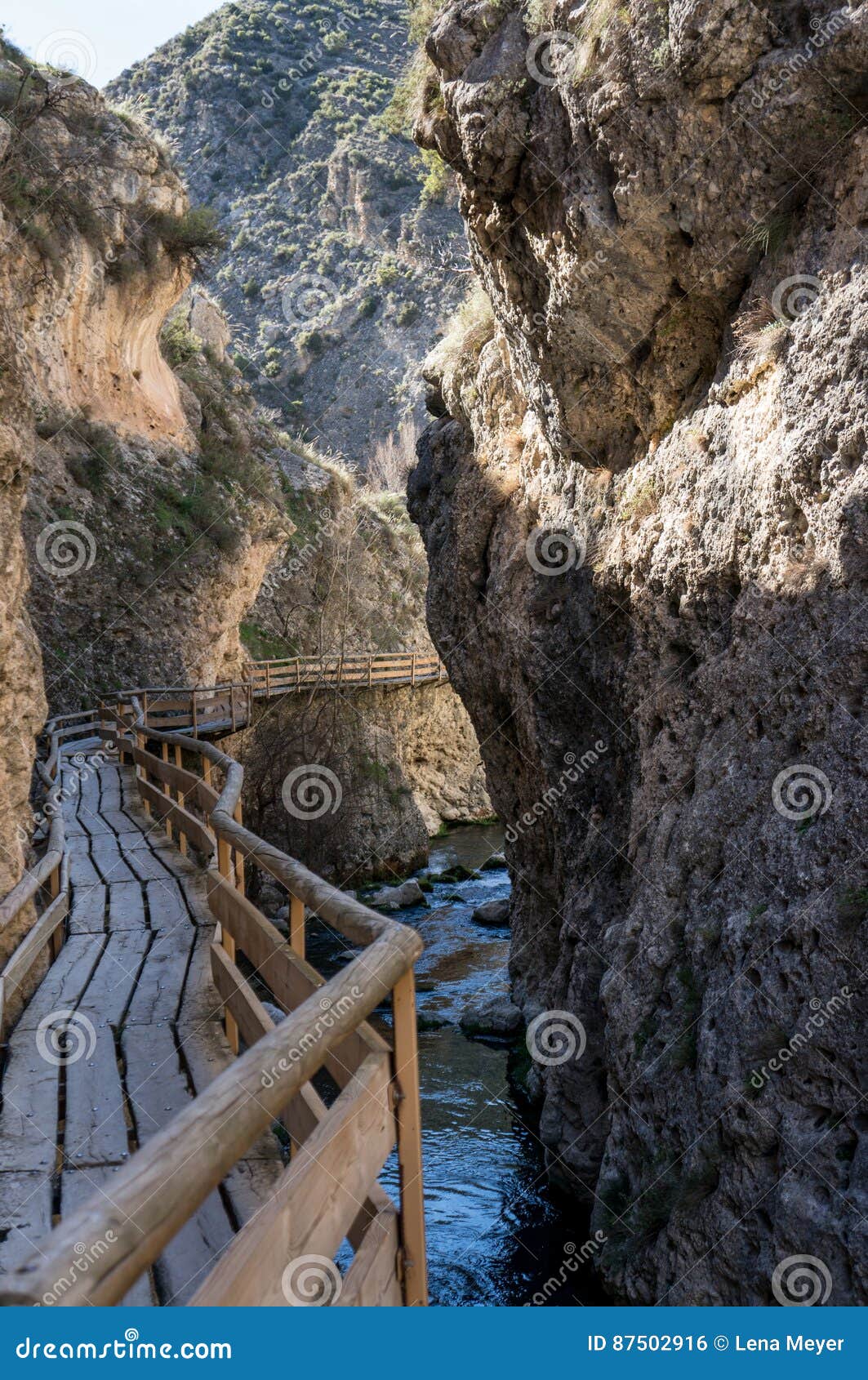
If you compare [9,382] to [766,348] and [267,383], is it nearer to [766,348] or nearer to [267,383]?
[766,348]

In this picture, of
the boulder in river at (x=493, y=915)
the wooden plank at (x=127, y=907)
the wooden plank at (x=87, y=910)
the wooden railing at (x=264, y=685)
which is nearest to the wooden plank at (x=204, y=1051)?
the wooden plank at (x=127, y=907)

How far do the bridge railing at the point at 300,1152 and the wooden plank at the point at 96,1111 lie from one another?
0.61 meters

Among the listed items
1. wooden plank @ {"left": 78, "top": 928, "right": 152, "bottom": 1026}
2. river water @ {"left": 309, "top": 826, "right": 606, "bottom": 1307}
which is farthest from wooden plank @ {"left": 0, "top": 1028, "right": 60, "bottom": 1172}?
river water @ {"left": 309, "top": 826, "right": 606, "bottom": 1307}

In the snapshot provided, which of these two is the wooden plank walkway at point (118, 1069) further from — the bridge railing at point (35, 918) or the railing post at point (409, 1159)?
the railing post at point (409, 1159)

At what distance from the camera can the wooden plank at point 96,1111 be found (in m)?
3.83

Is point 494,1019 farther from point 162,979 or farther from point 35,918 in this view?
point 162,979

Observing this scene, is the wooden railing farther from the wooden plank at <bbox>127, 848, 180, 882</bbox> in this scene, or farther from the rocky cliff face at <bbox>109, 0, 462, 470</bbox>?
the rocky cliff face at <bbox>109, 0, 462, 470</bbox>

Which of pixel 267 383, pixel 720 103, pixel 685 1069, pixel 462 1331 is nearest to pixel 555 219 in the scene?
pixel 720 103

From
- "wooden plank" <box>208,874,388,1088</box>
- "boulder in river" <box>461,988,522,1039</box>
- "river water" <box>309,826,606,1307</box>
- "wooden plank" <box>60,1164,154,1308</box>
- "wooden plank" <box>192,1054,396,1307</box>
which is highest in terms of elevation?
"wooden plank" <box>208,874,388,1088</box>

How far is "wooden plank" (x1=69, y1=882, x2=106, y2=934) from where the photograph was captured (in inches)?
294

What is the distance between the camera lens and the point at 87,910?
802 cm

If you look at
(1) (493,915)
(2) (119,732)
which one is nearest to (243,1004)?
(2) (119,732)

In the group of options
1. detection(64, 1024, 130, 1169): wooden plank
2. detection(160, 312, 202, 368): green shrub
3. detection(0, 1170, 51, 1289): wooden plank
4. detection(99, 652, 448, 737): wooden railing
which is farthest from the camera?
detection(160, 312, 202, 368): green shrub

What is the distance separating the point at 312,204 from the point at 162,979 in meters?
76.7
